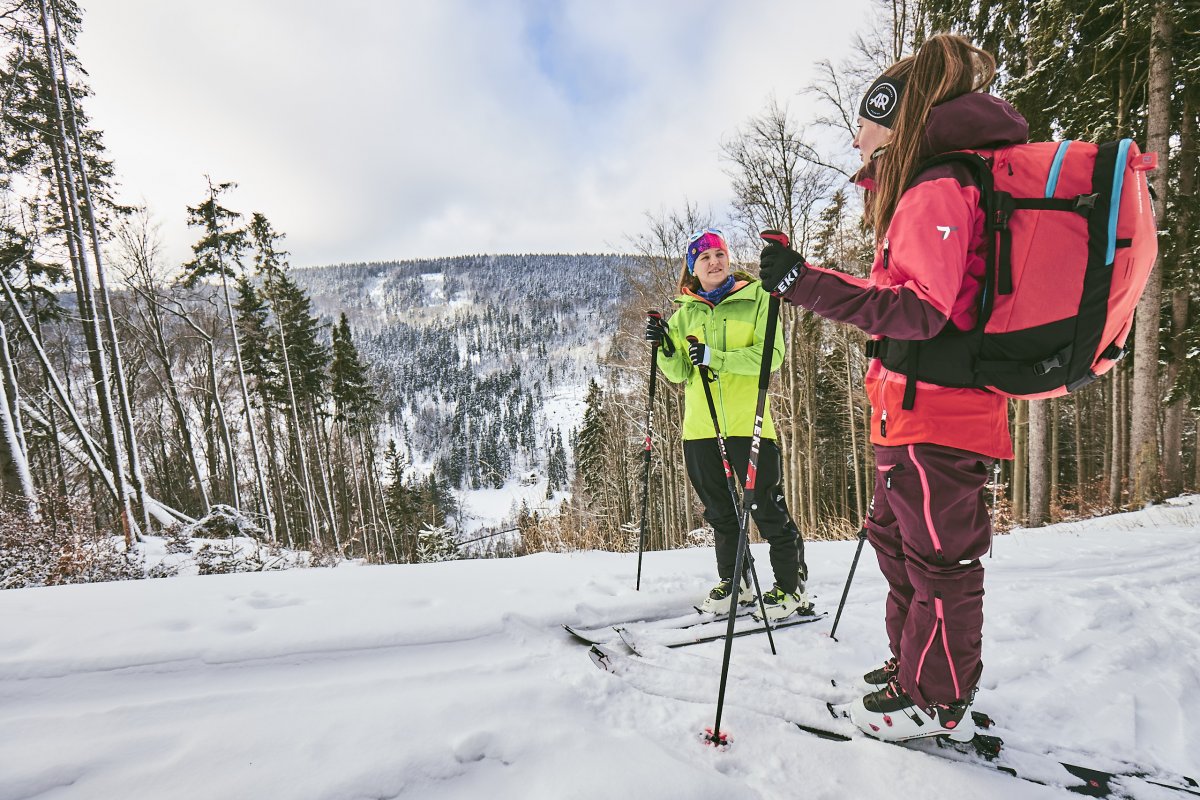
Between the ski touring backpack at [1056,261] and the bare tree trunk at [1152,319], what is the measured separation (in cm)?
847

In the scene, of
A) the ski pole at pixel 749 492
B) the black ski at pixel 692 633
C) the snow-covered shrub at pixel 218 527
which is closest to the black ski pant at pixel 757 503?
the black ski at pixel 692 633

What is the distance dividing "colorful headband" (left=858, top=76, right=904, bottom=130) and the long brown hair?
1.0 inches

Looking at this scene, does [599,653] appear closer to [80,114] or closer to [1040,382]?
[1040,382]

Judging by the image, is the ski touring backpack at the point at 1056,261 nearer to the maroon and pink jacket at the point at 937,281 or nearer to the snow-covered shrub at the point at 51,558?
the maroon and pink jacket at the point at 937,281

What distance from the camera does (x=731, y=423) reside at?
299 centimetres

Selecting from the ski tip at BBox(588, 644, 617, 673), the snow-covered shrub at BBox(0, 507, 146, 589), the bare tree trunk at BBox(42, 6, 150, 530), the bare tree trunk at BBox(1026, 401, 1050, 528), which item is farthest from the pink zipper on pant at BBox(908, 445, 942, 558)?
the bare tree trunk at BBox(42, 6, 150, 530)

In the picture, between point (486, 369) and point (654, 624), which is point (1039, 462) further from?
point (486, 369)

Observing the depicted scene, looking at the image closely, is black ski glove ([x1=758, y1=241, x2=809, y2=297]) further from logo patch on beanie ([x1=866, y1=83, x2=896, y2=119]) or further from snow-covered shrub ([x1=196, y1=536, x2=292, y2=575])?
snow-covered shrub ([x1=196, y1=536, x2=292, y2=575])

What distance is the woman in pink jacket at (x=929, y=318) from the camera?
143cm

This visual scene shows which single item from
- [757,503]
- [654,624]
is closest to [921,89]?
[757,503]

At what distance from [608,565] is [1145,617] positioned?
3256 millimetres

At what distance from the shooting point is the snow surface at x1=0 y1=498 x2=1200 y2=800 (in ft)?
4.95

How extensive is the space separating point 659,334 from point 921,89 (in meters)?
1.89

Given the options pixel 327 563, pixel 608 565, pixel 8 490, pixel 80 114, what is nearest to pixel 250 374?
pixel 80 114
